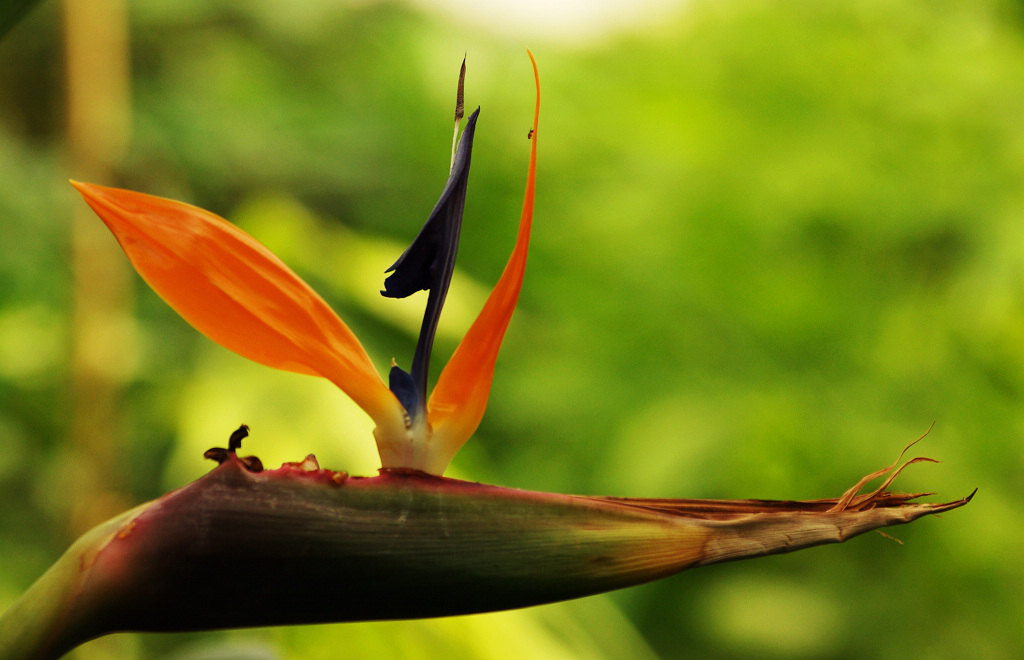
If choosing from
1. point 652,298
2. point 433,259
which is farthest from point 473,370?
point 652,298

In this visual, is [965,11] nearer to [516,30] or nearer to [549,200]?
[549,200]

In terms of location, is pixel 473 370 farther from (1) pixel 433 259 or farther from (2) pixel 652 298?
(2) pixel 652 298

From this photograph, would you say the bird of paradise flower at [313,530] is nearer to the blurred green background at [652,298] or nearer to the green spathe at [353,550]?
the green spathe at [353,550]

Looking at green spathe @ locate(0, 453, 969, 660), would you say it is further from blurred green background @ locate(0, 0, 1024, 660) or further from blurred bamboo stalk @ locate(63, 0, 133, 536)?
blurred bamboo stalk @ locate(63, 0, 133, 536)

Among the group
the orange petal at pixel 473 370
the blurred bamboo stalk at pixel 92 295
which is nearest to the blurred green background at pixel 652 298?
the blurred bamboo stalk at pixel 92 295

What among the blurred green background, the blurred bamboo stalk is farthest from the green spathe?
the blurred bamboo stalk
